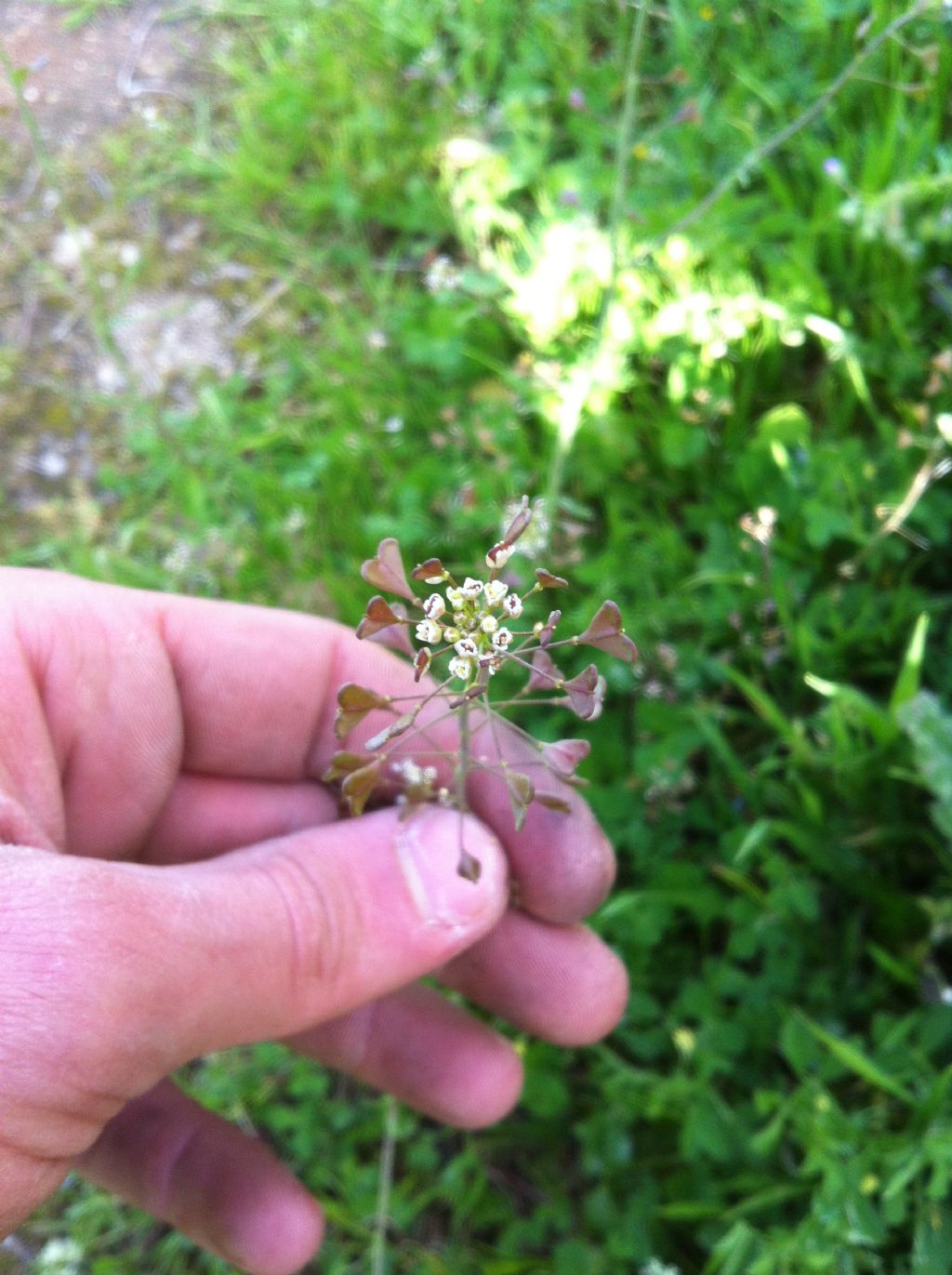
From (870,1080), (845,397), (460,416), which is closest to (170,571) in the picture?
(460,416)

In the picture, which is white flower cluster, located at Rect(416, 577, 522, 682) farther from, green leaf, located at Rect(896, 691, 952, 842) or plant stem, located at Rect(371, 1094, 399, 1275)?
plant stem, located at Rect(371, 1094, 399, 1275)

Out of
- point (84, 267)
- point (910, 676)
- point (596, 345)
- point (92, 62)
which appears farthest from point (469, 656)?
point (92, 62)

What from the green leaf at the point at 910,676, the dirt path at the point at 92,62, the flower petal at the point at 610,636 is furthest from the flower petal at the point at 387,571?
the dirt path at the point at 92,62

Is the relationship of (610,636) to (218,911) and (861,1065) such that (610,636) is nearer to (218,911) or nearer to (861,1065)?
(218,911)

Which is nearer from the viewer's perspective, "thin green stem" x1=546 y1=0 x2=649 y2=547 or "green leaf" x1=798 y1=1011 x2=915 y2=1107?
"green leaf" x1=798 y1=1011 x2=915 y2=1107

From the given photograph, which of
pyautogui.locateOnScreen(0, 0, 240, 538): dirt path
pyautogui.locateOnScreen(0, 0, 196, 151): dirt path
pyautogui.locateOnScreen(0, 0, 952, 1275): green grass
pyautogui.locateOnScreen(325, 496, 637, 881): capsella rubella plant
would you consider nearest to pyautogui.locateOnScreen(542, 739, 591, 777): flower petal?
pyautogui.locateOnScreen(325, 496, 637, 881): capsella rubella plant

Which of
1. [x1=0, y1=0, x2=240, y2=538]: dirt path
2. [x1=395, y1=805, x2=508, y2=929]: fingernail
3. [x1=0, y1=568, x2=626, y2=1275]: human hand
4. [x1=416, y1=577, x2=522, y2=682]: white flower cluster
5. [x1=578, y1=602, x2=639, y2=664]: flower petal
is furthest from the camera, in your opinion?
[x1=0, y1=0, x2=240, y2=538]: dirt path

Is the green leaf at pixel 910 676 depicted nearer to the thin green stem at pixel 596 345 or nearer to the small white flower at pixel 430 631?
the thin green stem at pixel 596 345
